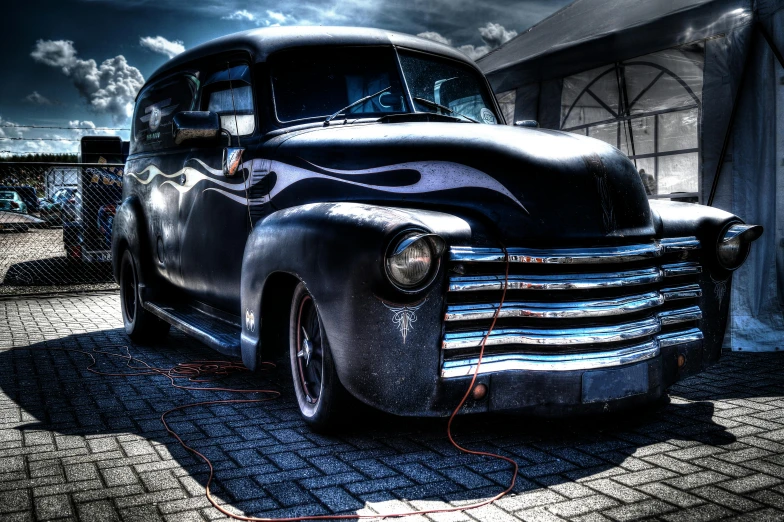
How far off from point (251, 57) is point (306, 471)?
2.67 m

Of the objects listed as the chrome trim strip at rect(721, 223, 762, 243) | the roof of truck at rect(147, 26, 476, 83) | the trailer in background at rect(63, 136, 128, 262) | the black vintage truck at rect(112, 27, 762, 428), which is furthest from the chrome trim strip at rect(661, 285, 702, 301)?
the trailer in background at rect(63, 136, 128, 262)

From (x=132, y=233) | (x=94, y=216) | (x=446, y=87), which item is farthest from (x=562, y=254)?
(x=94, y=216)

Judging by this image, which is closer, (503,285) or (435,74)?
(503,285)

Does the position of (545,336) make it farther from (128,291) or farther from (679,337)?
(128,291)

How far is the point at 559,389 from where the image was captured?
10.6 feet

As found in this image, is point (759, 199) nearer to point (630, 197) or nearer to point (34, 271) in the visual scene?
point (630, 197)

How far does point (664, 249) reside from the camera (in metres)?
3.74

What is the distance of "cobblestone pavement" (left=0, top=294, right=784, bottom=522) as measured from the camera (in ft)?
9.20

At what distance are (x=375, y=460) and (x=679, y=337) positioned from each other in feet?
5.47

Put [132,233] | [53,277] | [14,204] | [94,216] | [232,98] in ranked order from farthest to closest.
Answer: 1. [14,204]
2. [94,216]
3. [53,277]
4. [132,233]
5. [232,98]

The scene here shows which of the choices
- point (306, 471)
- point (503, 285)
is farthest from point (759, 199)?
point (306, 471)

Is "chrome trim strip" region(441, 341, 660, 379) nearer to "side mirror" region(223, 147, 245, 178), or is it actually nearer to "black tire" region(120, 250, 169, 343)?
"side mirror" region(223, 147, 245, 178)

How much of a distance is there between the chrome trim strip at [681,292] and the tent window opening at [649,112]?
4.22 meters

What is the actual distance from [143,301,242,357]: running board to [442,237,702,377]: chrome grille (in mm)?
1583
